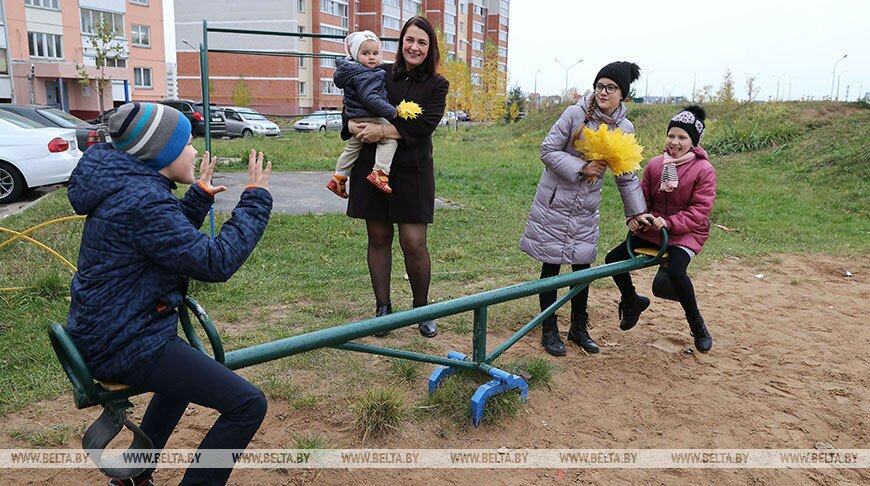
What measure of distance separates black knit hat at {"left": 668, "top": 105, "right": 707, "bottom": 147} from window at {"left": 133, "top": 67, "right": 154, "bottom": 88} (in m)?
41.5

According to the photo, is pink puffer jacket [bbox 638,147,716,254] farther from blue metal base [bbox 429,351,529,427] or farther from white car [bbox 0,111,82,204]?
white car [bbox 0,111,82,204]

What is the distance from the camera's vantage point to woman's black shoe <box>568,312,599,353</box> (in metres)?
3.86

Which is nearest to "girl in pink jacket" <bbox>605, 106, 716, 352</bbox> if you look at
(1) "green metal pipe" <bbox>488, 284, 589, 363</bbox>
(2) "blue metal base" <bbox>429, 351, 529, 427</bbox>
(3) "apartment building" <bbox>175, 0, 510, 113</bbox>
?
(1) "green metal pipe" <bbox>488, 284, 589, 363</bbox>

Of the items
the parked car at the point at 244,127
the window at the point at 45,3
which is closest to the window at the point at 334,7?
the window at the point at 45,3

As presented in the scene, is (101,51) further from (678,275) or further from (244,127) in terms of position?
(678,275)

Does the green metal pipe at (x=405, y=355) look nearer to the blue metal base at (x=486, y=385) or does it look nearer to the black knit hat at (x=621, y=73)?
the blue metal base at (x=486, y=385)

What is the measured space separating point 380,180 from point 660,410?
179 centimetres

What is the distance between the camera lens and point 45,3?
Result: 114 ft

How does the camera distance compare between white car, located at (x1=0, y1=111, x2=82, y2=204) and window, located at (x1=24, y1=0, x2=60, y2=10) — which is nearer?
white car, located at (x1=0, y1=111, x2=82, y2=204)

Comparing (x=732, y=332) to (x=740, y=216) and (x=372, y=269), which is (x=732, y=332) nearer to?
(x=372, y=269)

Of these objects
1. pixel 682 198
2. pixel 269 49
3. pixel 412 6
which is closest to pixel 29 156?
pixel 682 198

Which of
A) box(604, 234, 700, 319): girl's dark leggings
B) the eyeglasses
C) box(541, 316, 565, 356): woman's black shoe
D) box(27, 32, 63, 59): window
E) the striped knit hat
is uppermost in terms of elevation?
box(27, 32, 63, 59): window

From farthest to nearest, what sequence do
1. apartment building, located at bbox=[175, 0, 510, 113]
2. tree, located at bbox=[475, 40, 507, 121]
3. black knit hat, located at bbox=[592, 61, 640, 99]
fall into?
apartment building, located at bbox=[175, 0, 510, 113]
tree, located at bbox=[475, 40, 507, 121]
black knit hat, located at bbox=[592, 61, 640, 99]

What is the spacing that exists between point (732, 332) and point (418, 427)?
240 centimetres
